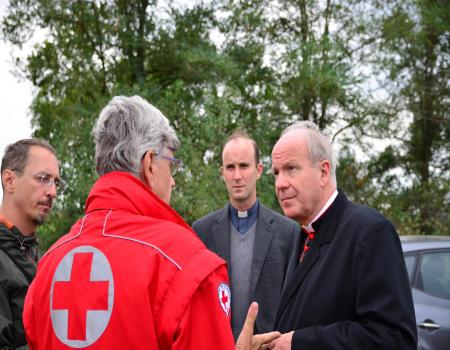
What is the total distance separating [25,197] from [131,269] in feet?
5.84

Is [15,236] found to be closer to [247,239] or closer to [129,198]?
[129,198]

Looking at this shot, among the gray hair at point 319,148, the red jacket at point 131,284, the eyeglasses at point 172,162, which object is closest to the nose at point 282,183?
the gray hair at point 319,148

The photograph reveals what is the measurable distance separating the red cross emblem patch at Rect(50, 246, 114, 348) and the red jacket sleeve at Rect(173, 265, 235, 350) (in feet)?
0.83

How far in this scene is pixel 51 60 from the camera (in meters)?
16.3

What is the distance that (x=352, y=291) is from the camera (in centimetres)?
284

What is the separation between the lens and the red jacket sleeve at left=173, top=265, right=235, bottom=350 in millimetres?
2150

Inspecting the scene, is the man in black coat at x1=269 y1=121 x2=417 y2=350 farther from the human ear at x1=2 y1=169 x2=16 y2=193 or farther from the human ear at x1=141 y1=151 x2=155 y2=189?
the human ear at x1=2 y1=169 x2=16 y2=193

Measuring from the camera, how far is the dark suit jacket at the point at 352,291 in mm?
2738

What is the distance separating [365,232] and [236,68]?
1402cm

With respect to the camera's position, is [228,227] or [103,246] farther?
[228,227]

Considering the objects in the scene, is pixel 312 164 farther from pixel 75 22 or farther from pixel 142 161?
pixel 75 22

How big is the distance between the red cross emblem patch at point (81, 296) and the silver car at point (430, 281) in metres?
4.24

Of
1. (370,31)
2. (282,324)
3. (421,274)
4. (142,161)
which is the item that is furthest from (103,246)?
(370,31)

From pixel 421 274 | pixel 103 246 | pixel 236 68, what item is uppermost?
pixel 236 68
